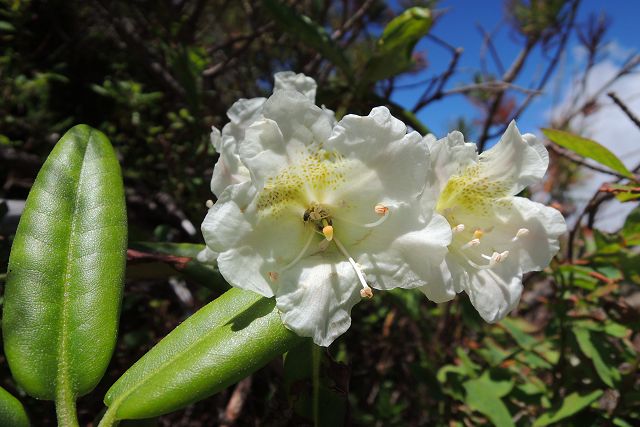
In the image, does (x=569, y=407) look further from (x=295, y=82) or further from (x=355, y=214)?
(x=295, y=82)

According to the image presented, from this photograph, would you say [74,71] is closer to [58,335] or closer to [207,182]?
[207,182]

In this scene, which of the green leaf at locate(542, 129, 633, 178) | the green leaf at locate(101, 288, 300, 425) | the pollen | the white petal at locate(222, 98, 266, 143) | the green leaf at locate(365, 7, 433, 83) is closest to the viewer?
the green leaf at locate(101, 288, 300, 425)

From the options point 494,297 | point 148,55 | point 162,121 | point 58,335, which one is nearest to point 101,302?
point 58,335

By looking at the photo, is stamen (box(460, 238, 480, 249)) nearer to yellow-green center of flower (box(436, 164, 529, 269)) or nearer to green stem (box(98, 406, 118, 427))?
yellow-green center of flower (box(436, 164, 529, 269))

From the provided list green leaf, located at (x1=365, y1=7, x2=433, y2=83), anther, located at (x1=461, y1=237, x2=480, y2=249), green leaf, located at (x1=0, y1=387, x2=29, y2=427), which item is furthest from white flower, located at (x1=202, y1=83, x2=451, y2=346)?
green leaf, located at (x1=365, y1=7, x2=433, y2=83)

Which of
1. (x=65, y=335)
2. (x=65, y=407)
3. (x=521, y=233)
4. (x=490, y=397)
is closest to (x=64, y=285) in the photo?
(x=65, y=335)

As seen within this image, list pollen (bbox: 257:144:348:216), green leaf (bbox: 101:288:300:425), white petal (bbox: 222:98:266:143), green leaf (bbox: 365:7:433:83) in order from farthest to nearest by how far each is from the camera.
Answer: green leaf (bbox: 365:7:433:83)
white petal (bbox: 222:98:266:143)
pollen (bbox: 257:144:348:216)
green leaf (bbox: 101:288:300:425)
